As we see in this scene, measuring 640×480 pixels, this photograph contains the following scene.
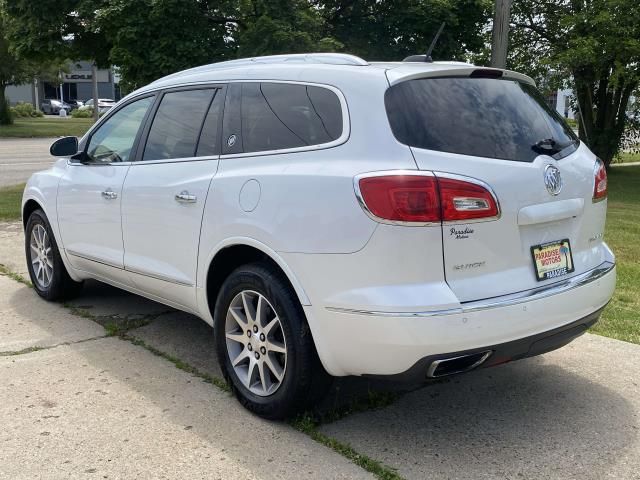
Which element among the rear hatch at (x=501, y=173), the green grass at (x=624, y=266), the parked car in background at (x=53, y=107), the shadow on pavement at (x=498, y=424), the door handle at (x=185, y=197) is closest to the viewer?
the rear hatch at (x=501, y=173)

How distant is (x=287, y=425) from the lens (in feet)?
12.0

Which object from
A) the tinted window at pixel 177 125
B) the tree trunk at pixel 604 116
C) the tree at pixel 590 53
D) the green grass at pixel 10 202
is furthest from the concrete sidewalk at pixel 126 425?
the tree trunk at pixel 604 116

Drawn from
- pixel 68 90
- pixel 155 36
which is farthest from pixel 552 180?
pixel 68 90

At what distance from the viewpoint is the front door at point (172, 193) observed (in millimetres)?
4090

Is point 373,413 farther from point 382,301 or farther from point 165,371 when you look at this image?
point 165,371

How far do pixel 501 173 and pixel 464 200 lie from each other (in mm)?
259

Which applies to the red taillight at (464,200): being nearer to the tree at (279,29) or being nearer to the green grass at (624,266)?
the green grass at (624,266)

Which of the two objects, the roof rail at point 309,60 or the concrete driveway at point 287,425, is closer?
the concrete driveway at point 287,425

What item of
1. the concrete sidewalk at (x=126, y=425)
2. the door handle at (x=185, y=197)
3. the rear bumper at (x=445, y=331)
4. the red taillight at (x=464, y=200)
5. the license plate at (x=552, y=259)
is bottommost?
the concrete sidewalk at (x=126, y=425)

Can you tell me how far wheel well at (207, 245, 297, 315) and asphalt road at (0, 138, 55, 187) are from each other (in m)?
12.7

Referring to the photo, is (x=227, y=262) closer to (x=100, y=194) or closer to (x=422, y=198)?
(x=422, y=198)

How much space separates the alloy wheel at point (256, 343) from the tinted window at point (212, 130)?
910 mm

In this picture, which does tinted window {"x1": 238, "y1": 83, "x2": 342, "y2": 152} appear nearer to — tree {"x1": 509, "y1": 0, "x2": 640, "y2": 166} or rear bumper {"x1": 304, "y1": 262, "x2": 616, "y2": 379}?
rear bumper {"x1": 304, "y1": 262, "x2": 616, "y2": 379}

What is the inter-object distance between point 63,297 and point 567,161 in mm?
4184
